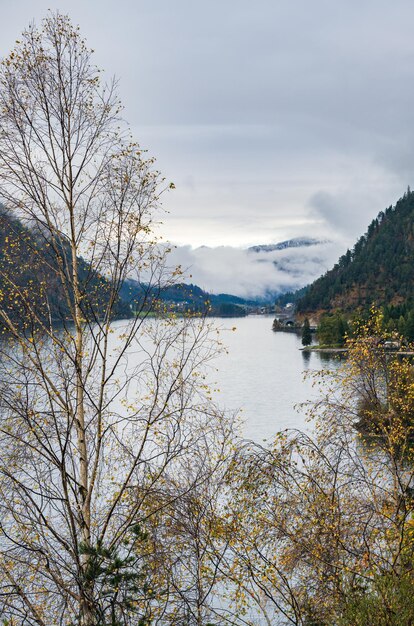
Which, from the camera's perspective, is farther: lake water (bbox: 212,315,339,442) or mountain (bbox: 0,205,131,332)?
lake water (bbox: 212,315,339,442)

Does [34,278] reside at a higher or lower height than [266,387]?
higher

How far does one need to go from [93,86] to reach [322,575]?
27.8 feet

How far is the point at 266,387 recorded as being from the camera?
6138 cm

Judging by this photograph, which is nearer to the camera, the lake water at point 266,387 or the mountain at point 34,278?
the mountain at point 34,278

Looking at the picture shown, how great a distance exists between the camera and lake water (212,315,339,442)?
141 ft

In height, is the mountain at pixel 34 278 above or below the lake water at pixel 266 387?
above

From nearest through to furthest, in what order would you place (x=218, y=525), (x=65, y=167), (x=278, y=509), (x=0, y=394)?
(x=0, y=394)
(x=65, y=167)
(x=218, y=525)
(x=278, y=509)

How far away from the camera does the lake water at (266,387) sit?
42969 millimetres

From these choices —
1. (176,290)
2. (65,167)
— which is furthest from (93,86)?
(176,290)

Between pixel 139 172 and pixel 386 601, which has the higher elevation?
pixel 139 172

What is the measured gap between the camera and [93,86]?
8711 millimetres

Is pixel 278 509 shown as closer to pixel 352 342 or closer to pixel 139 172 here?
pixel 352 342

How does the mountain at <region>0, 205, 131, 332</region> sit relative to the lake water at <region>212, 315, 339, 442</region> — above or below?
above

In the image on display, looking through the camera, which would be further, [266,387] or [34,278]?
[266,387]
